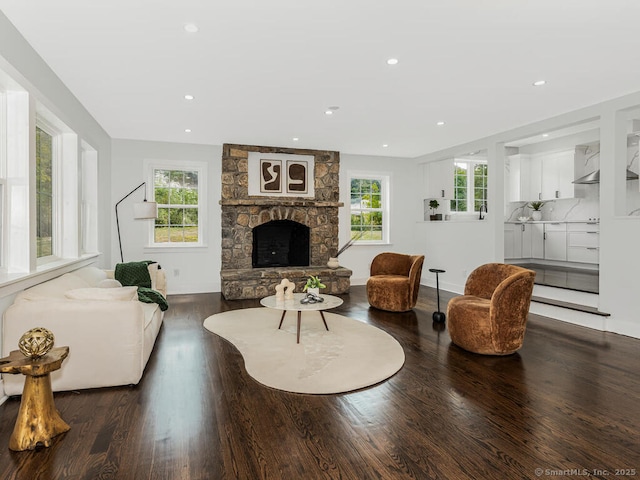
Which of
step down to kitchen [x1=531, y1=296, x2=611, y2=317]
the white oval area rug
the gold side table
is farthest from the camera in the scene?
step down to kitchen [x1=531, y1=296, x2=611, y2=317]

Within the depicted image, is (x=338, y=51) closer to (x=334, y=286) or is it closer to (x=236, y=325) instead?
(x=236, y=325)

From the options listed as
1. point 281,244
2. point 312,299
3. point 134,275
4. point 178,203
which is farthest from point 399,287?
point 178,203

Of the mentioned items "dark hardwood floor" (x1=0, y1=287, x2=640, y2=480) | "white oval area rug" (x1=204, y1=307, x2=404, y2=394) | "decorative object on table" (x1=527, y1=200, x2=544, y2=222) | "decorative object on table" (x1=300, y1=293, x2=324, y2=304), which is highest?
"decorative object on table" (x1=527, y1=200, x2=544, y2=222)

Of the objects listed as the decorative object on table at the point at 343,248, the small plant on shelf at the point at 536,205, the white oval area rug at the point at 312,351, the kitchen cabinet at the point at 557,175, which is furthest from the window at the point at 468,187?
the white oval area rug at the point at 312,351

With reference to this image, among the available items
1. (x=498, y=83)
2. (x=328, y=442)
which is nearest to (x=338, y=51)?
(x=498, y=83)

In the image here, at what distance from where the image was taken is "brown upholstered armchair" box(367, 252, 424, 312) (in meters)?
5.22

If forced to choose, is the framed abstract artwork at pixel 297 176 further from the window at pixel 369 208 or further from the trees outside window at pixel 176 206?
the trees outside window at pixel 176 206

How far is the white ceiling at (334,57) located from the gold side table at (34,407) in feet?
7.36

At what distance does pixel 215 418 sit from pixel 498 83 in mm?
3900

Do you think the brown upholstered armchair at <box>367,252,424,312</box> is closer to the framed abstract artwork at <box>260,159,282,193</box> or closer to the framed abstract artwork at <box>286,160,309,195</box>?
the framed abstract artwork at <box>286,160,309,195</box>

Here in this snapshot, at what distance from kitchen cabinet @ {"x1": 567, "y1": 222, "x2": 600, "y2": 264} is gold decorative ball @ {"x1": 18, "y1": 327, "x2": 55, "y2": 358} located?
26.8 feet

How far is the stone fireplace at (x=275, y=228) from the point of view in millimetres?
6398

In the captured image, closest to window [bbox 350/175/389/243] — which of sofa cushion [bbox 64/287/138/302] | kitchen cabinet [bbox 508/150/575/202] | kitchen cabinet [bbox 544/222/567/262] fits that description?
kitchen cabinet [bbox 508/150/575/202]

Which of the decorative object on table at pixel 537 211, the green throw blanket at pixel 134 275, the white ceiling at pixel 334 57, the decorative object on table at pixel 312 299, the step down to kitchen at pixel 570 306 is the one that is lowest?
the step down to kitchen at pixel 570 306
